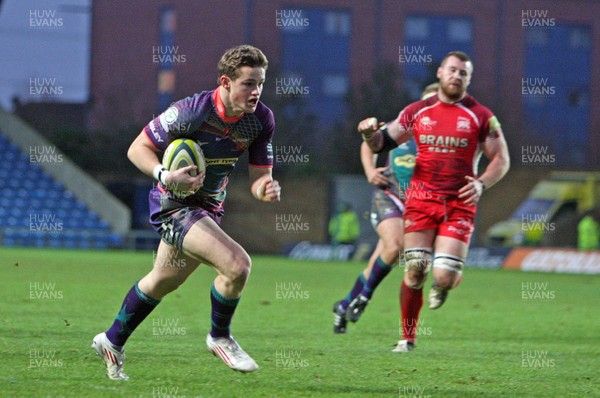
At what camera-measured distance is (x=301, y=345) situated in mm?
8750

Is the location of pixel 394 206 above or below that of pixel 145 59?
below

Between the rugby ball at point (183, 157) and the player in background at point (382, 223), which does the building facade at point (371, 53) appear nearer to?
the player in background at point (382, 223)

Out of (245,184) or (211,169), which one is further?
(245,184)

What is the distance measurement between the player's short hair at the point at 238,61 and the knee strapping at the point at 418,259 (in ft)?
8.10

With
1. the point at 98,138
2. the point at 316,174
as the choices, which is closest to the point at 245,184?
the point at 316,174

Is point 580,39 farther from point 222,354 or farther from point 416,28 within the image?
point 222,354

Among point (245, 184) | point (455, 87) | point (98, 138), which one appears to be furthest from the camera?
point (98, 138)

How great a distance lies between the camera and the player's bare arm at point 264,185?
21.0 ft

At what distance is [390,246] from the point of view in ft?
32.1

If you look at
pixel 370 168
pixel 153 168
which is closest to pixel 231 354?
pixel 153 168

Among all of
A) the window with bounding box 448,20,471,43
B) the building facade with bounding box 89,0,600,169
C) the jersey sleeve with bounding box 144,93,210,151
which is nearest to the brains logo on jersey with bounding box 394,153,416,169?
the jersey sleeve with bounding box 144,93,210,151

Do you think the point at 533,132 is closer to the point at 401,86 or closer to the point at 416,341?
the point at 401,86

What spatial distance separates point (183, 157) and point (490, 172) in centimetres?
290

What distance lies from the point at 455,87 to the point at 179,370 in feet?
10.2
